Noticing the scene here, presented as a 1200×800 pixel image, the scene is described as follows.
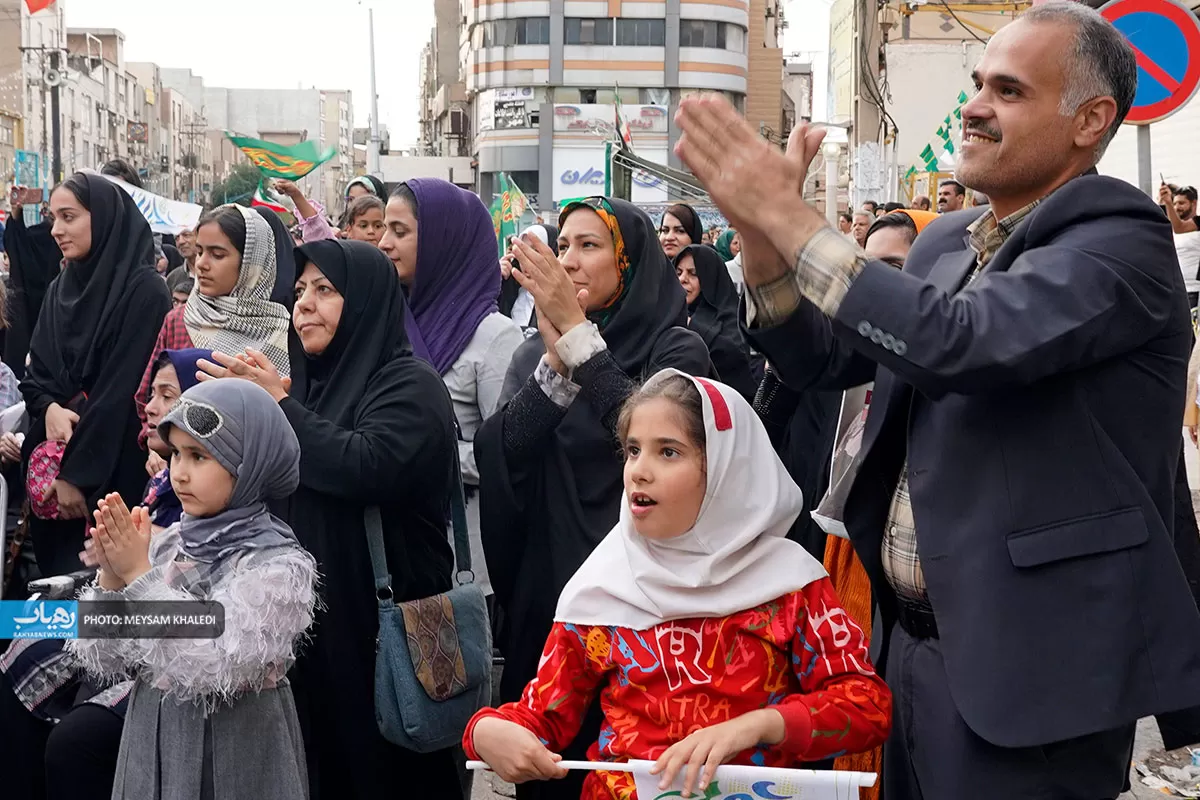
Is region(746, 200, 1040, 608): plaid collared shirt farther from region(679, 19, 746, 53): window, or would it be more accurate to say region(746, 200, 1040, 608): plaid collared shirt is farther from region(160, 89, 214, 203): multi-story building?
region(160, 89, 214, 203): multi-story building

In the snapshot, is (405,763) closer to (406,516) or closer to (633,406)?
(406,516)

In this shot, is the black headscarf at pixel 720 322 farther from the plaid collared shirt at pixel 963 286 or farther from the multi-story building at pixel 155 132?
the multi-story building at pixel 155 132

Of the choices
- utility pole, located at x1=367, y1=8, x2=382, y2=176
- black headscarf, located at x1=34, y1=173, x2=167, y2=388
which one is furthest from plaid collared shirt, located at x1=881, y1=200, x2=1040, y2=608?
utility pole, located at x1=367, y1=8, x2=382, y2=176

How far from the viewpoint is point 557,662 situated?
264 cm

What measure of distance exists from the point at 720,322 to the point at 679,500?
3697mm

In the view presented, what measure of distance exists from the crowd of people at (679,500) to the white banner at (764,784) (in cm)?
3

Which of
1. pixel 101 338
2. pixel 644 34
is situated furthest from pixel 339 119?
pixel 101 338

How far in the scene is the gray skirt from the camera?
3.04m

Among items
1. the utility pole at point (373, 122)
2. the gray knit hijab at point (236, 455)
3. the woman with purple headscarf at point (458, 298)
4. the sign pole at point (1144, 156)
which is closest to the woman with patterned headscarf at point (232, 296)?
the woman with purple headscarf at point (458, 298)

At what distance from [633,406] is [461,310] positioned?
2.28 meters

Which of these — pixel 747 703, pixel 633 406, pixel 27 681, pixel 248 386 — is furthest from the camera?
pixel 27 681

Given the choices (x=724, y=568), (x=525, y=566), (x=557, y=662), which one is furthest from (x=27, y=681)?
(x=724, y=568)

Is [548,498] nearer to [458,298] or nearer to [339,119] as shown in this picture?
[458,298]

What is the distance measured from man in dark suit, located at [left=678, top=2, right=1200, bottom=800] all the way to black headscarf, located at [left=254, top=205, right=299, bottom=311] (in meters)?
3.45
